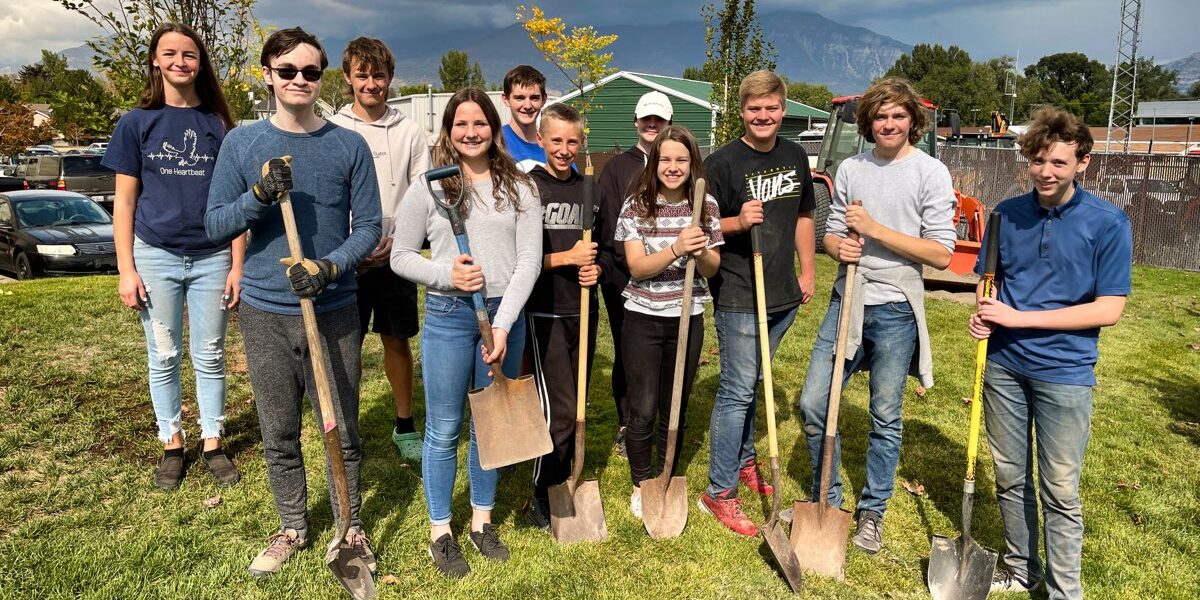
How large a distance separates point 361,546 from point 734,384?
188 cm

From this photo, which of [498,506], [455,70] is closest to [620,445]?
[498,506]

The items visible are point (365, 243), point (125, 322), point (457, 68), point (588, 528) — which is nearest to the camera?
point (365, 243)

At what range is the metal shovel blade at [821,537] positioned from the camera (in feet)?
11.0

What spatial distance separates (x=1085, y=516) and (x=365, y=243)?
13.0ft

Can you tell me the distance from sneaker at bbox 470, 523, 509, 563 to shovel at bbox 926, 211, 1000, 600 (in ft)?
6.33

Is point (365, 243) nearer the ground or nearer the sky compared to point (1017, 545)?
nearer the sky

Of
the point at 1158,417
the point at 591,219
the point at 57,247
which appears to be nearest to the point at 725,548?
the point at 591,219

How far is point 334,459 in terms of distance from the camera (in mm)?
3053

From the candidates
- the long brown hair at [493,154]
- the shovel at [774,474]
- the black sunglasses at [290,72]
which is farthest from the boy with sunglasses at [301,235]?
the shovel at [774,474]

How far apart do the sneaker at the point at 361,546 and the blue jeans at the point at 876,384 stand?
6.89ft

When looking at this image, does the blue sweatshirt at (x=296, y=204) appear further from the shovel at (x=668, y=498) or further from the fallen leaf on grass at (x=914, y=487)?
the fallen leaf on grass at (x=914, y=487)

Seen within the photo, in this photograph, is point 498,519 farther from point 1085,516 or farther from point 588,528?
point 1085,516

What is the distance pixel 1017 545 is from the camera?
325 centimetres

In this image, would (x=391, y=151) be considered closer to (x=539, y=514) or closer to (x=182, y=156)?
(x=182, y=156)
